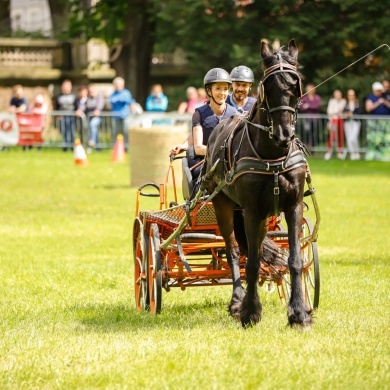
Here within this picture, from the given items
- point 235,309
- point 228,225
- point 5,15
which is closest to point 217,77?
point 228,225

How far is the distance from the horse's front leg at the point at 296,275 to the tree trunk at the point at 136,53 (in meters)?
31.6

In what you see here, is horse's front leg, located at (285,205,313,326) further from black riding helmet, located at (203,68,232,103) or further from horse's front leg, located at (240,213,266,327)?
black riding helmet, located at (203,68,232,103)

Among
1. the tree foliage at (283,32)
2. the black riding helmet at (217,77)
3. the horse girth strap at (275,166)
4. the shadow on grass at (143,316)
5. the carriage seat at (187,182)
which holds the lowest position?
the shadow on grass at (143,316)

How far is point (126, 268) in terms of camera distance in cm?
1380

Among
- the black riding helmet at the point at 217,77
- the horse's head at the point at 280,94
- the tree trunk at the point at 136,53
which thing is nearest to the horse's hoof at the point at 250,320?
the horse's head at the point at 280,94

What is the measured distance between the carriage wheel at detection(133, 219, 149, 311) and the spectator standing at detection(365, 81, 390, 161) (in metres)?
19.1

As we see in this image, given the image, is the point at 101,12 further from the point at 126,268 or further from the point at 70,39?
the point at 126,268

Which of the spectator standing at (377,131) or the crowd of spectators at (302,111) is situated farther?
the crowd of spectators at (302,111)

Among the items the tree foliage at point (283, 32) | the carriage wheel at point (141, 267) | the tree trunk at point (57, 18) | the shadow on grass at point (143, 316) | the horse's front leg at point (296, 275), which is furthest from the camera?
the tree trunk at point (57, 18)

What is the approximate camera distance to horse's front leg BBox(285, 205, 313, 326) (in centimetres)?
857

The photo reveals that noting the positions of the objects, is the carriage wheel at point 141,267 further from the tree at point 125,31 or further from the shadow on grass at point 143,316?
the tree at point 125,31

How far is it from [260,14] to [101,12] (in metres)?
6.83

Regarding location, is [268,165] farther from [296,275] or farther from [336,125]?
[336,125]

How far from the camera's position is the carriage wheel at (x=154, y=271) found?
9547mm
